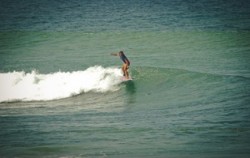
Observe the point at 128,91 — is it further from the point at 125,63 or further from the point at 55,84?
the point at 55,84

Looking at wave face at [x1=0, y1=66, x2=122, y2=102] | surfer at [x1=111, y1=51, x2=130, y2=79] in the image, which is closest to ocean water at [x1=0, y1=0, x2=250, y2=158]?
wave face at [x1=0, y1=66, x2=122, y2=102]

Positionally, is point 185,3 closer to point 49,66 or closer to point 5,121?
point 49,66

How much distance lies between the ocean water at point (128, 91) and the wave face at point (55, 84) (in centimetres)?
4

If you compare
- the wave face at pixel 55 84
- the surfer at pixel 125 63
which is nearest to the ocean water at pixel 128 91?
the wave face at pixel 55 84

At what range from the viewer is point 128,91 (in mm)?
18484

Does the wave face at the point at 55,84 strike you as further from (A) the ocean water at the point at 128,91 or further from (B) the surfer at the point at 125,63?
(B) the surfer at the point at 125,63

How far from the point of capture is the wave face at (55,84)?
18.3 m

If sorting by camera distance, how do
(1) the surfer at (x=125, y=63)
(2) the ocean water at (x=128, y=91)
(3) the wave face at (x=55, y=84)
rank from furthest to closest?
(1) the surfer at (x=125, y=63) → (3) the wave face at (x=55, y=84) → (2) the ocean water at (x=128, y=91)

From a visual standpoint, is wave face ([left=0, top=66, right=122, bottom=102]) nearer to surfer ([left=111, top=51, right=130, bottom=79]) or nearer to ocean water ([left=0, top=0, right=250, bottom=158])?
ocean water ([left=0, top=0, right=250, bottom=158])

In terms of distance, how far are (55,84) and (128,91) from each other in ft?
10.0

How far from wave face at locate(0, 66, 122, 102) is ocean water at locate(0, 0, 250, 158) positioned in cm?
4

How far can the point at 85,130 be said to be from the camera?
14.0 m

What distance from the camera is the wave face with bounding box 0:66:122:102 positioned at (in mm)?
18344

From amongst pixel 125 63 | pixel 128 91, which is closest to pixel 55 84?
pixel 125 63
